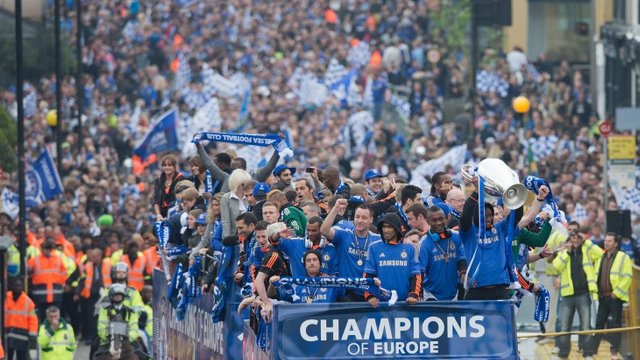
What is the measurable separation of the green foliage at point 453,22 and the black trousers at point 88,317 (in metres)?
29.4

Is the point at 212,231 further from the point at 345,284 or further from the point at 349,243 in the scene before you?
the point at 345,284

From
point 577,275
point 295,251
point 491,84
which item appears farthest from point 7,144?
point 295,251

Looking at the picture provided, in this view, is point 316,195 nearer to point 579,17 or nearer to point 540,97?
point 540,97

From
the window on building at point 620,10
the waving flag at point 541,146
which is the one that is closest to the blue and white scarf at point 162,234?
the waving flag at point 541,146

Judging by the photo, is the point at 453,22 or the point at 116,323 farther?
the point at 453,22

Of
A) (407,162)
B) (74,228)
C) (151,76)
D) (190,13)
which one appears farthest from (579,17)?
(74,228)

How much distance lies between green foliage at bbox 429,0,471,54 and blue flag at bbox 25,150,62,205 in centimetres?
2542

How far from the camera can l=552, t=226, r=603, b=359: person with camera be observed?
26.0m

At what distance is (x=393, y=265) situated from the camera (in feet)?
51.1

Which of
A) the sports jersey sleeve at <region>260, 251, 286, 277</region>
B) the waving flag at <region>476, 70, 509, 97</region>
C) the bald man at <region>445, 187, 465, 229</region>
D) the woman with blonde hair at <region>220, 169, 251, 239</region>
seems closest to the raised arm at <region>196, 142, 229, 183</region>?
the woman with blonde hair at <region>220, 169, 251, 239</region>

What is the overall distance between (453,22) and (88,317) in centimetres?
3212

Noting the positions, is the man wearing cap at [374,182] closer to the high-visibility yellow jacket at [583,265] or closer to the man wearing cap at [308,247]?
the man wearing cap at [308,247]

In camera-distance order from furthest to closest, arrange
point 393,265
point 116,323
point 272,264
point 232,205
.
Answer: point 116,323, point 232,205, point 272,264, point 393,265

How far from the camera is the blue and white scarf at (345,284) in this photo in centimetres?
1534
